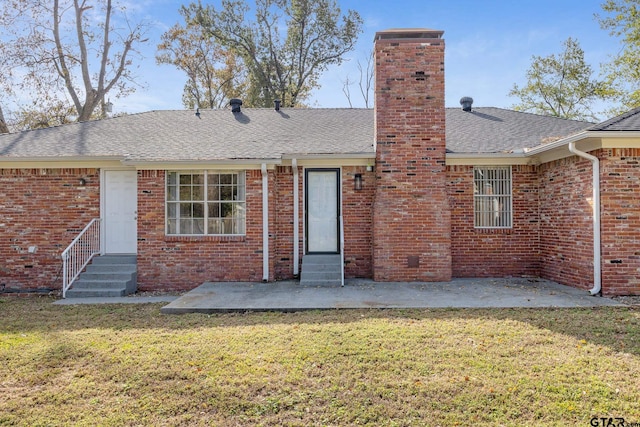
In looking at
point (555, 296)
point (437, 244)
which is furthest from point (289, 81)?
point (555, 296)

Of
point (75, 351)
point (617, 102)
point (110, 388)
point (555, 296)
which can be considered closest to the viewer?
point (110, 388)

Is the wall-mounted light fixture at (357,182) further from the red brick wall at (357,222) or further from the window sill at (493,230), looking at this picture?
the window sill at (493,230)

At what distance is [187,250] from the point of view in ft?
28.2

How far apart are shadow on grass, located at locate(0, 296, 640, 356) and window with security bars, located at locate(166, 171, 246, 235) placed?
256 cm

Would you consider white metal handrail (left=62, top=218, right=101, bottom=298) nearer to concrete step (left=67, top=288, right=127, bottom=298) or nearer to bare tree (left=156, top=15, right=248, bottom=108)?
concrete step (left=67, top=288, right=127, bottom=298)

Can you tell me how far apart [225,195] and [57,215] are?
4002mm

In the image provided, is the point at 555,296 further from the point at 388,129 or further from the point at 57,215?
the point at 57,215

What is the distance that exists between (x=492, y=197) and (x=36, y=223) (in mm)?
10785

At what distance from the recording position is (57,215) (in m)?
8.94

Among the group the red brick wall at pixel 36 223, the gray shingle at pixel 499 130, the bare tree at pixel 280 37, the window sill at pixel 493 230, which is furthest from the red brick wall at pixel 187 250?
the bare tree at pixel 280 37

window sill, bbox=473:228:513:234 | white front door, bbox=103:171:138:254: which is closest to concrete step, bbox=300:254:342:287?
window sill, bbox=473:228:513:234

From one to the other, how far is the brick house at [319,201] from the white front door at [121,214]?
3 cm

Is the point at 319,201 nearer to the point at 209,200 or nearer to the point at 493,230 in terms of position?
the point at 209,200

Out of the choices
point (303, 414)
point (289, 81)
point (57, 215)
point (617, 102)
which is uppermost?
point (289, 81)
